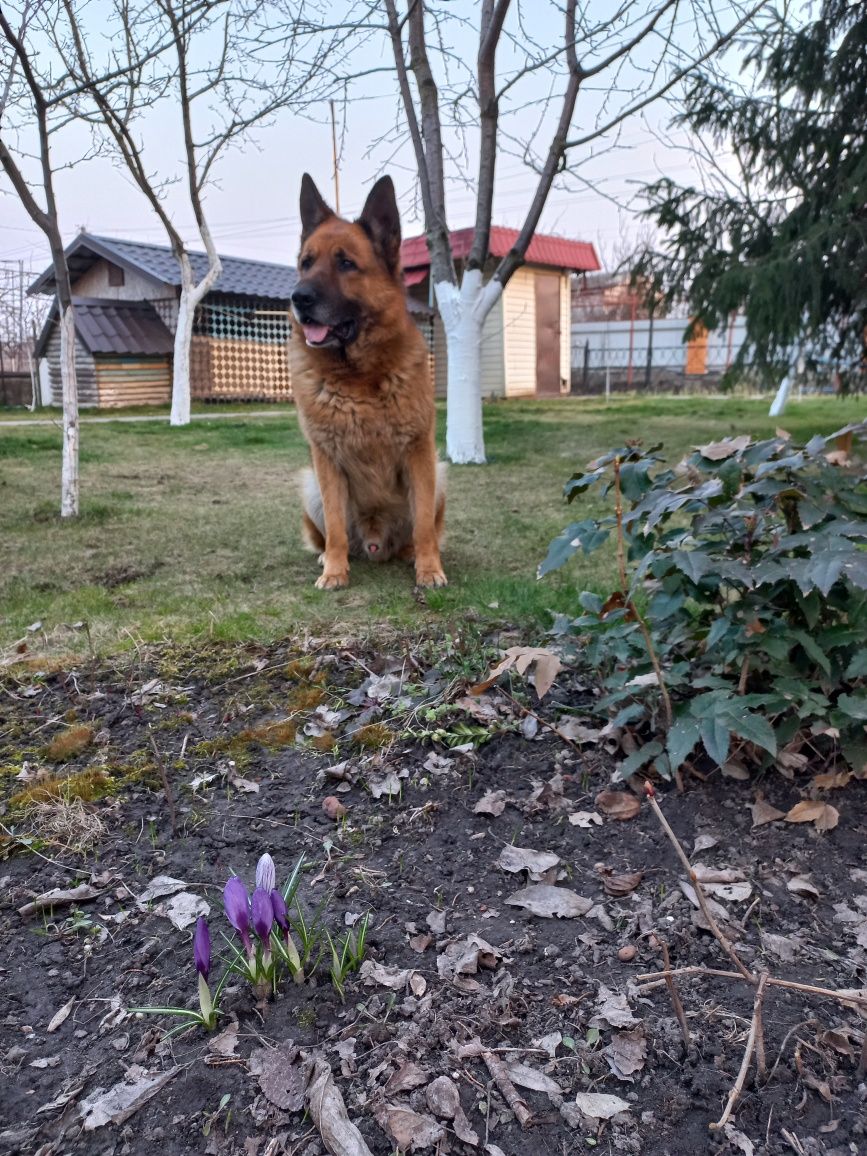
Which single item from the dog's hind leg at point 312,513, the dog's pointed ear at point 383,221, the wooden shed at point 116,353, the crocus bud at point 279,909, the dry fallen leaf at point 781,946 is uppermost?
the wooden shed at point 116,353

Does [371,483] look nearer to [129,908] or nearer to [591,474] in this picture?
[591,474]

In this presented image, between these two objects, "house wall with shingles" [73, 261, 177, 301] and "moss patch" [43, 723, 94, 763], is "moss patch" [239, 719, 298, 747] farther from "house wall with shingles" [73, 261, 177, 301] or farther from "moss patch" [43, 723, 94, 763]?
"house wall with shingles" [73, 261, 177, 301]

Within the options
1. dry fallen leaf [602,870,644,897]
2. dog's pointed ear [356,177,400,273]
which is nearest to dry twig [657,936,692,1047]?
dry fallen leaf [602,870,644,897]

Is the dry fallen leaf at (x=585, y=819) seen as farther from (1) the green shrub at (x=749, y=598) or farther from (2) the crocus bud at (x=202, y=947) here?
(2) the crocus bud at (x=202, y=947)

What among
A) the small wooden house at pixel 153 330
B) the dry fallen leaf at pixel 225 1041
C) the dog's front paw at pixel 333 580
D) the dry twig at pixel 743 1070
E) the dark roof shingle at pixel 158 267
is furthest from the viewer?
the dark roof shingle at pixel 158 267

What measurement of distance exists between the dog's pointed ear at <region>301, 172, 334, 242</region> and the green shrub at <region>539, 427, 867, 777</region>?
253 centimetres

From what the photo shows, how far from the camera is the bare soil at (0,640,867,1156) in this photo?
119cm

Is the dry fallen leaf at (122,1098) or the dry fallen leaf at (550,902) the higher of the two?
the dry fallen leaf at (550,902)

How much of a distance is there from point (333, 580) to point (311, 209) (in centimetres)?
183

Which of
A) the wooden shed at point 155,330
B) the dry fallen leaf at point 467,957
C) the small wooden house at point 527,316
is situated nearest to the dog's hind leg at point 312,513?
the dry fallen leaf at point 467,957

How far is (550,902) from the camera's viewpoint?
1.65 m

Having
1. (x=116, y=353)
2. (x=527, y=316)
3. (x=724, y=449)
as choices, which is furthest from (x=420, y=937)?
(x=527, y=316)

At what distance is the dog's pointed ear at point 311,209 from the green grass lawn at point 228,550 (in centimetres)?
171

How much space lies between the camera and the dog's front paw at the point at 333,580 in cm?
377
